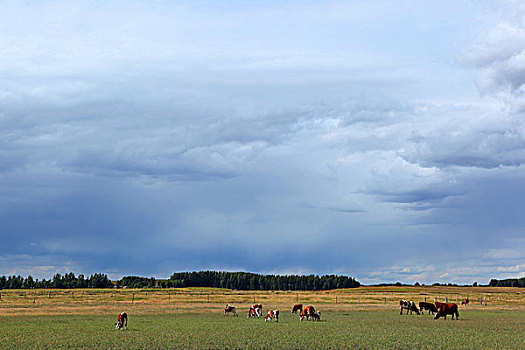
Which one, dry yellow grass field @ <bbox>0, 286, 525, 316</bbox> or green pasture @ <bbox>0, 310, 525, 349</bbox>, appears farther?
dry yellow grass field @ <bbox>0, 286, 525, 316</bbox>

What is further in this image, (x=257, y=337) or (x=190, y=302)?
(x=190, y=302)

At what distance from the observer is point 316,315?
159 feet

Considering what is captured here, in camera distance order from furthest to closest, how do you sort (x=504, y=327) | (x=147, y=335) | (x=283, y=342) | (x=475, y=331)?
(x=504, y=327)
(x=475, y=331)
(x=147, y=335)
(x=283, y=342)

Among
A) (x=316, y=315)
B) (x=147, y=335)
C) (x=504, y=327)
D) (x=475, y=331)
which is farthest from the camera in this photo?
(x=316, y=315)

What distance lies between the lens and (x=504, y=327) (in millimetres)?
42188

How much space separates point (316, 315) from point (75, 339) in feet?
79.3

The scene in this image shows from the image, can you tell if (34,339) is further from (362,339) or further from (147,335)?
(362,339)

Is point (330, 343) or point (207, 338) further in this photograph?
point (207, 338)

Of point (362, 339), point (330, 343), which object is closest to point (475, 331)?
point (362, 339)

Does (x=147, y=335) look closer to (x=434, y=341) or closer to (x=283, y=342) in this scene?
(x=283, y=342)

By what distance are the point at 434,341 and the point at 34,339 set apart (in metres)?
23.5

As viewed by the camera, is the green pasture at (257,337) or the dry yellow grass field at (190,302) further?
the dry yellow grass field at (190,302)

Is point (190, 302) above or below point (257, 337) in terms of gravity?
below

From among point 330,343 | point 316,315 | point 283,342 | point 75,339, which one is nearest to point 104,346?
point 75,339
